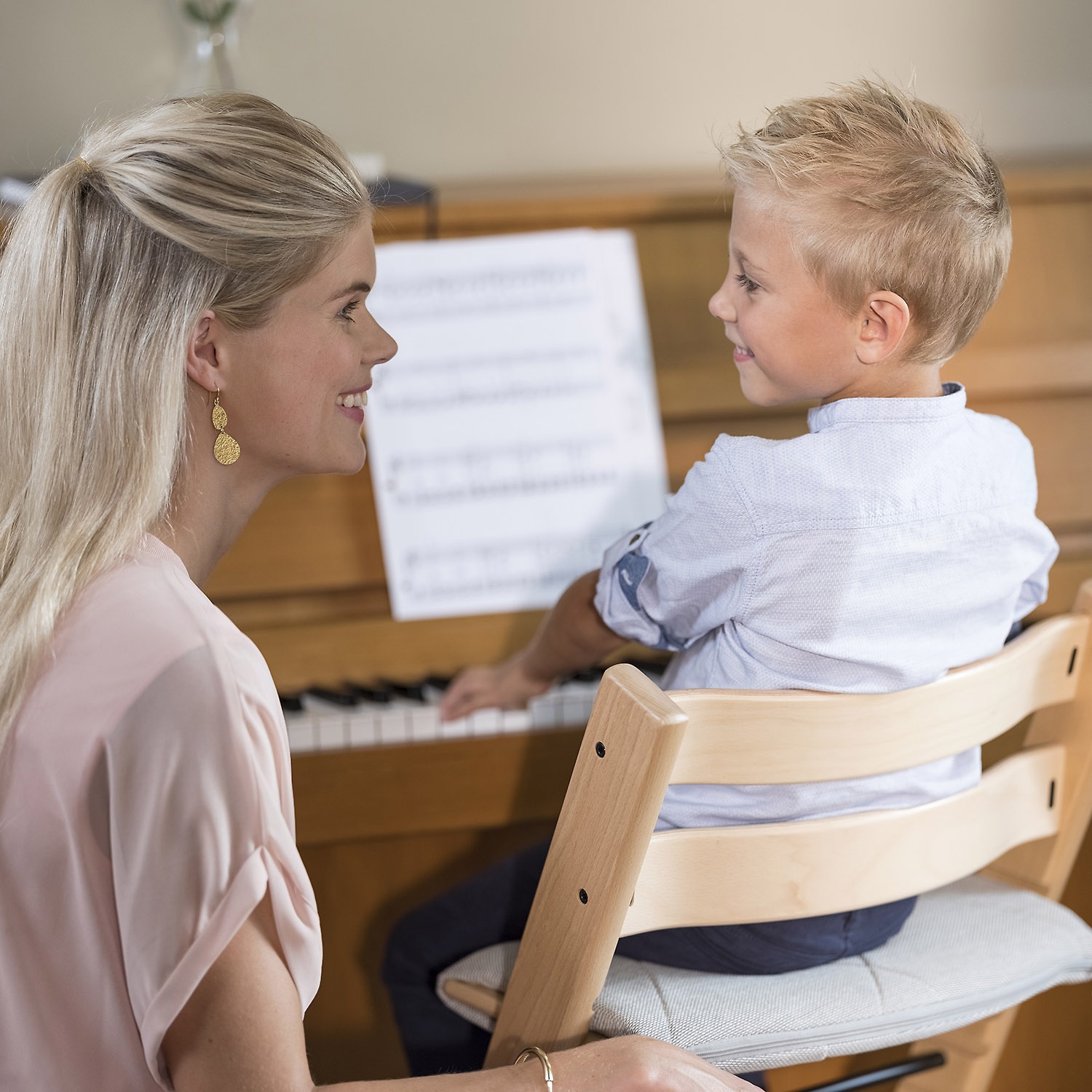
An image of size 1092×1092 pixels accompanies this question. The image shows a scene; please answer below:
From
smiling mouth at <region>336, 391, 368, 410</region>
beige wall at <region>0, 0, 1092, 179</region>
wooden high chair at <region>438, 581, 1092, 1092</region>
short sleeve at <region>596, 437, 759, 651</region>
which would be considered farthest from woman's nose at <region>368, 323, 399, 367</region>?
beige wall at <region>0, 0, 1092, 179</region>

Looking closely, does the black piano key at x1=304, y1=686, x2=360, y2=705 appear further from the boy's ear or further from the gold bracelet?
the boy's ear

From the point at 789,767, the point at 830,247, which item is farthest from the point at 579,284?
the point at 789,767

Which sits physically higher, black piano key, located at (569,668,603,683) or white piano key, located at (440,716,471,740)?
black piano key, located at (569,668,603,683)

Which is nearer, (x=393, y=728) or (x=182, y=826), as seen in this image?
(x=182, y=826)

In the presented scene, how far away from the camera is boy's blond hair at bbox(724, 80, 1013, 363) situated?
2.95 feet

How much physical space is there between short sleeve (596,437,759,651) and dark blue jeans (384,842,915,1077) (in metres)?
0.26

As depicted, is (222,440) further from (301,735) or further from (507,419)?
(507,419)

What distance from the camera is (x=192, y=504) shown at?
34.4 inches

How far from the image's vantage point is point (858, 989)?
95 cm

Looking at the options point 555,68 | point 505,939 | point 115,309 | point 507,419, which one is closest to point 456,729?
point 505,939

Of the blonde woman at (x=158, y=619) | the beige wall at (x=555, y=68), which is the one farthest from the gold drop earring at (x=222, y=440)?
the beige wall at (x=555, y=68)

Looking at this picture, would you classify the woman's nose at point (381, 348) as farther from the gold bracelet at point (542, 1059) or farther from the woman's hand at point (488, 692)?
the gold bracelet at point (542, 1059)

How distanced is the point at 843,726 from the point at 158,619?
50 cm

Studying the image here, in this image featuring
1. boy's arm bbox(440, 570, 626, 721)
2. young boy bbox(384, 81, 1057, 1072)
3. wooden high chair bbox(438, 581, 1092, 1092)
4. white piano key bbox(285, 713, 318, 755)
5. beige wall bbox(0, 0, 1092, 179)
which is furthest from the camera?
beige wall bbox(0, 0, 1092, 179)
